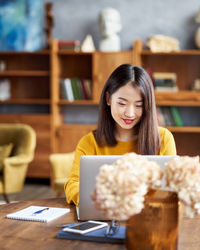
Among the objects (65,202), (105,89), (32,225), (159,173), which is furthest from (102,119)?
(159,173)

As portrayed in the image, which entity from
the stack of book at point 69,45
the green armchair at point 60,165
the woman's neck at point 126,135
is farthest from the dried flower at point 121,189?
the stack of book at point 69,45

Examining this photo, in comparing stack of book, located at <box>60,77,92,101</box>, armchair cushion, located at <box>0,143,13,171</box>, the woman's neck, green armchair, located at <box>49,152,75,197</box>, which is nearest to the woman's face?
the woman's neck

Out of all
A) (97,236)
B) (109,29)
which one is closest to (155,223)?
(97,236)

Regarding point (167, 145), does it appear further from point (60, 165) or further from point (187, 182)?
point (60, 165)

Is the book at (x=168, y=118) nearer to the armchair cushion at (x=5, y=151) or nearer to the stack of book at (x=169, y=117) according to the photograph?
the stack of book at (x=169, y=117)

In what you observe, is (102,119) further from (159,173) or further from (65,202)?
(159,173)

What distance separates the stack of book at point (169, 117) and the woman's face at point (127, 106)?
10.4ft

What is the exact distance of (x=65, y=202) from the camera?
1788mm

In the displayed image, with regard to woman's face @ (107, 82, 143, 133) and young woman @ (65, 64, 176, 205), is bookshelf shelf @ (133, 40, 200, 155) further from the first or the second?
woman's face @ (107, 82, 143, 133)

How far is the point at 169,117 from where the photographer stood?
16.5ft

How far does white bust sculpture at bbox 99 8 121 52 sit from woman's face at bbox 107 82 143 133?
3324mm

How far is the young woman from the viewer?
180 centimetres

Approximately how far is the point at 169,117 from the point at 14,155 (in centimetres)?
190

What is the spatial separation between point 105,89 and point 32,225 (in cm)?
76
